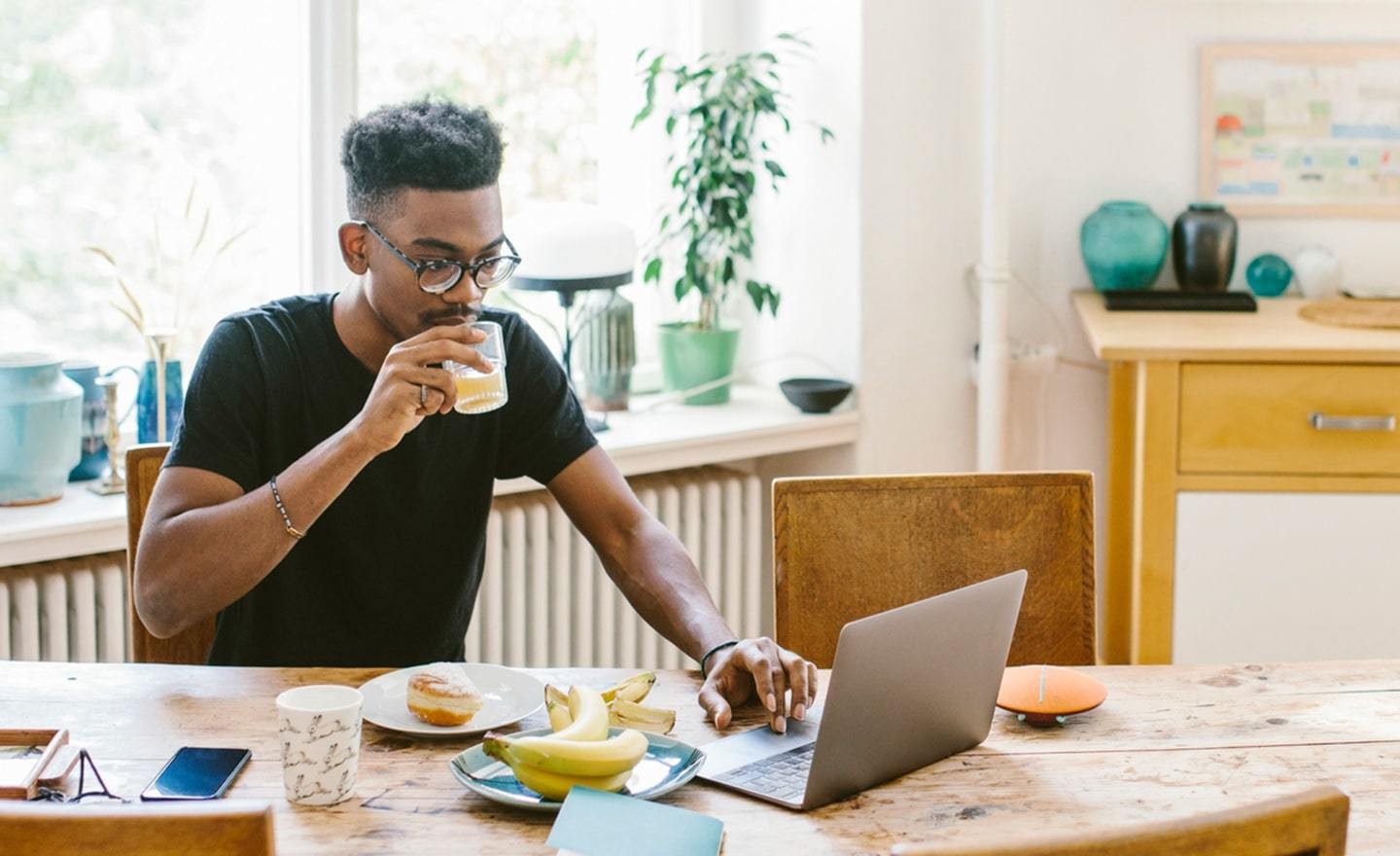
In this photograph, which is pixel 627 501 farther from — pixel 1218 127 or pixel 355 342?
pixel 1218 127

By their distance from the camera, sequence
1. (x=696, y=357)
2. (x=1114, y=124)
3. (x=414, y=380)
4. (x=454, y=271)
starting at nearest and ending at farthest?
(x=414, y=380) < (x=454, y=271) < (x=696, y=357) < (x=1114, y=124)

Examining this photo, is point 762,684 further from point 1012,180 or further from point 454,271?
point 1012,180

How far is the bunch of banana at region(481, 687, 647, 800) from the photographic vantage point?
142 centimetres

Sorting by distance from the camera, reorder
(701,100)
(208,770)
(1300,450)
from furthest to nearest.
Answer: (701,100), (1300,450), (208,770)

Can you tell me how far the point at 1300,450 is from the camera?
294 centimetres

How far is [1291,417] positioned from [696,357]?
3.73 feet

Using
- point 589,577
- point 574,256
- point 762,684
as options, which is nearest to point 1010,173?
point 574,256

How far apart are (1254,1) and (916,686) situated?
2.37 meters

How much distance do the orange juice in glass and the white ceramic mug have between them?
485mm

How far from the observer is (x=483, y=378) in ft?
6.03

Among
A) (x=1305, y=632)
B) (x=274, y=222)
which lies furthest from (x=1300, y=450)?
(x=274, y=222)

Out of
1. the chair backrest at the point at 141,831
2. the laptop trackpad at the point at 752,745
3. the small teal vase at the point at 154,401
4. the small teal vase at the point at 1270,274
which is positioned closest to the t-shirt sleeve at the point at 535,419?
the laptop trackpad at the point at 752,745

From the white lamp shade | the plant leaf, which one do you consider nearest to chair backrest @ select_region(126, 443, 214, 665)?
the white lamp shade

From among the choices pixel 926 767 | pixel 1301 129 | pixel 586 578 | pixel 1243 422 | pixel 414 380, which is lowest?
pixel 586 578
